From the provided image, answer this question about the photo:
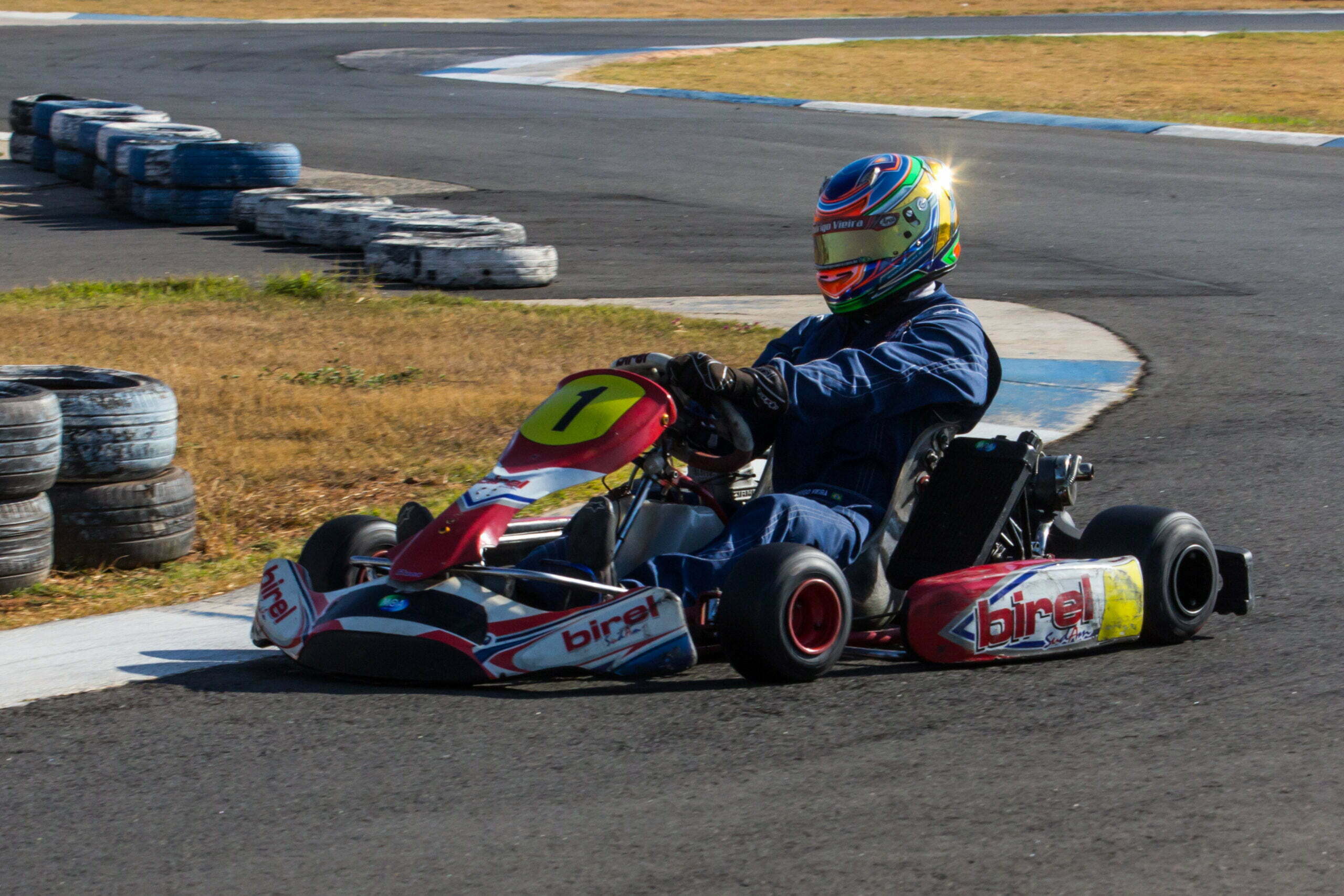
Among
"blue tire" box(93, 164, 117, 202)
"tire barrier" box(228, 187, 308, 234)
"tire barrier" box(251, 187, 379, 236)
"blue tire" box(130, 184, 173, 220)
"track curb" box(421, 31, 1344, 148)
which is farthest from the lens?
"track curb" box(421, 31, 1344, 148)

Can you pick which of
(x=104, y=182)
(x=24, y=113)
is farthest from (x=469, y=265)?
(x=24, y=113)

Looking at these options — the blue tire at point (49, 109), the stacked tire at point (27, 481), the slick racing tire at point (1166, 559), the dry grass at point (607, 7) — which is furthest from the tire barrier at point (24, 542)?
the dry grass at point (607, 7)

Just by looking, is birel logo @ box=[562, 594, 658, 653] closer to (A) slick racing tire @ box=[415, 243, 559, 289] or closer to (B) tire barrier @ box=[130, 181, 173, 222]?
(A) slick racing tire @ box=[415, 243, 559, 289]

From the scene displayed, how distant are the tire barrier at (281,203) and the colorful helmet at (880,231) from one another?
29.1 ft

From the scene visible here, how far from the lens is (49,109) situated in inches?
688

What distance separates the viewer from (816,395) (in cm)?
410

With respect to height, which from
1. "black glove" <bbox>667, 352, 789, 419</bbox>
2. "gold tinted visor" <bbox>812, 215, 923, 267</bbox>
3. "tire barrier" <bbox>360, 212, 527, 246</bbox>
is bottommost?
"tire barrier" <bbox>360, 212, 527, 246</bbox>

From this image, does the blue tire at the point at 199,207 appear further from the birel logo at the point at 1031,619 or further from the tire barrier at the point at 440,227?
the birel logo at the point at 1031,619

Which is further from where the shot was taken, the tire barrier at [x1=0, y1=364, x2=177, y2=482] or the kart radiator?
the tire barrier at [x1=0, y1=364, x2=177, y2=482]

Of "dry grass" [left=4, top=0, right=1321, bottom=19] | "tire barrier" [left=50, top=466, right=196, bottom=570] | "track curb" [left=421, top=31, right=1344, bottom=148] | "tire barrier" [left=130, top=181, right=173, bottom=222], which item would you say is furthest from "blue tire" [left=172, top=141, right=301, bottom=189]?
"dry grass" [left=4, top=0, right=1321, bottom=19]

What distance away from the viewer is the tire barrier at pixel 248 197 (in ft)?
36.1

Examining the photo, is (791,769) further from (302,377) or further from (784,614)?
(302,377)

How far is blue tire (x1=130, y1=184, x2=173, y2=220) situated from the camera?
14.0 m

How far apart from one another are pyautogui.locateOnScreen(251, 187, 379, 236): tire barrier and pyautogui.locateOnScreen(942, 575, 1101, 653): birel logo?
31.3ft
